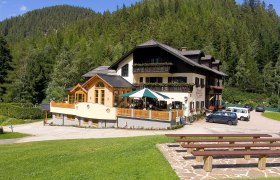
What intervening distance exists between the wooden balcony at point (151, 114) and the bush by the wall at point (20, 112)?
1011 inches

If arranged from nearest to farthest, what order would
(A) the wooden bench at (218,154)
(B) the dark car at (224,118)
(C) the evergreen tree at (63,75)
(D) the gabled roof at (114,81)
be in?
(A) the wooden bench at (218,154)
(B) the dark car at (224,118)
(D) the gabled roof at (114,81)
(C) the evergreen tree at (63,75)

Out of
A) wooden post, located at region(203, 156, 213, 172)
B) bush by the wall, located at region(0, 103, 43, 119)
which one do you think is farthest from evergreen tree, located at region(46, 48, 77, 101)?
wooden post, located at region(203, 156, 213, 172)

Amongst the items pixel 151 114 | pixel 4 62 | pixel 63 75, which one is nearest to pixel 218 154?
pixel 151 114

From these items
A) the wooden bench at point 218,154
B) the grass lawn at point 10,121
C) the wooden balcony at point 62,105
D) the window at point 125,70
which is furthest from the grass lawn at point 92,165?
the grass lawn at point 10,121

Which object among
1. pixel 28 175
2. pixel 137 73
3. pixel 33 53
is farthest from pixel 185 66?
pixel 33 53

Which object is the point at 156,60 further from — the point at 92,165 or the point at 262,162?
the point at 262,162

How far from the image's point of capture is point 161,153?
12.1m

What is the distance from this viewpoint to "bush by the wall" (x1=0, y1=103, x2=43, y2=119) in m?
51.2

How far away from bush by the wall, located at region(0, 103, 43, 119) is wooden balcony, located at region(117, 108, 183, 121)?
25.7 metres

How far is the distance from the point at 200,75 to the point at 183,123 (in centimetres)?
1126

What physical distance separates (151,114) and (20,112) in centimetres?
3094

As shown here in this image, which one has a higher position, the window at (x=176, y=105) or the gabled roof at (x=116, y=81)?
the gabled roof at (x=116, y=81)

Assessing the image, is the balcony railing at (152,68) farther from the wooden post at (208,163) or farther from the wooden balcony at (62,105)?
the wooden post at (208,163)

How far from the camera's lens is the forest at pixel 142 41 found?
232 feet
